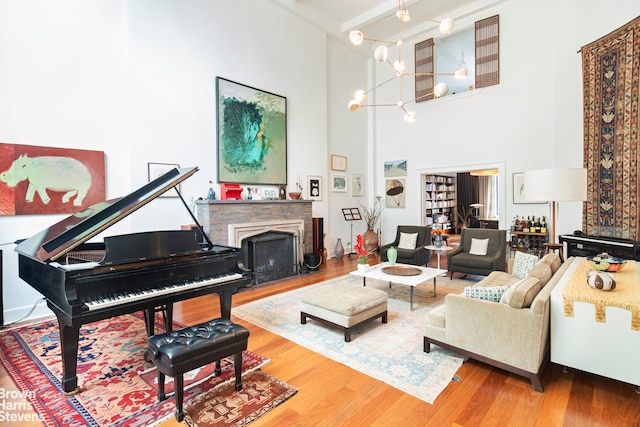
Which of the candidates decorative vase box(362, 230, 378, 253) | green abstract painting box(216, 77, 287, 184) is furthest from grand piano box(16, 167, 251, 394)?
decorative vase box(362, 230, 378, 253)

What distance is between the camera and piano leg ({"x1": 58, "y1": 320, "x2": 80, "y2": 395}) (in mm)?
2213

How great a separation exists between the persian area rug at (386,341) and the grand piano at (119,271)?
990mm

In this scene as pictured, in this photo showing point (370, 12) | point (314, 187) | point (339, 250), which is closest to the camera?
point (314, 187)

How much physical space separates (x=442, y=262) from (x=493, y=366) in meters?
4.91

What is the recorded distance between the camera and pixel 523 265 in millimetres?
4047

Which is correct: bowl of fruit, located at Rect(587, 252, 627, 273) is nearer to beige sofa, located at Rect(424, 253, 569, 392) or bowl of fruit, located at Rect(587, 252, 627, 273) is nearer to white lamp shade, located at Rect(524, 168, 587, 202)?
beige sofa, located at Rect(424, 253, 569, 392)

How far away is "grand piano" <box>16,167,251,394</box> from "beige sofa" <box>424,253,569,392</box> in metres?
1.85

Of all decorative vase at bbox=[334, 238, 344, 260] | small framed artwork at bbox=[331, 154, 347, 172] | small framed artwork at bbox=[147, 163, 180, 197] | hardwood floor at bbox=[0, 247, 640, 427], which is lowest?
hardwood floor at bbox=[0, 247, 640, 427]

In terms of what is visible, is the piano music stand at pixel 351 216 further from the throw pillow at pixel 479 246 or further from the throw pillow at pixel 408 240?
the throw pillow at pixel 479 246

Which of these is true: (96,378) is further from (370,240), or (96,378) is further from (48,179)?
(370,240)

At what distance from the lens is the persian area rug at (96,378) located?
2.14m

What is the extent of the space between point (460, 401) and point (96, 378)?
2.80 metres

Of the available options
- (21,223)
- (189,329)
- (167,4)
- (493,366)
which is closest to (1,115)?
(21,223)

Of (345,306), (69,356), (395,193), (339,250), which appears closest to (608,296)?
(345,306)
